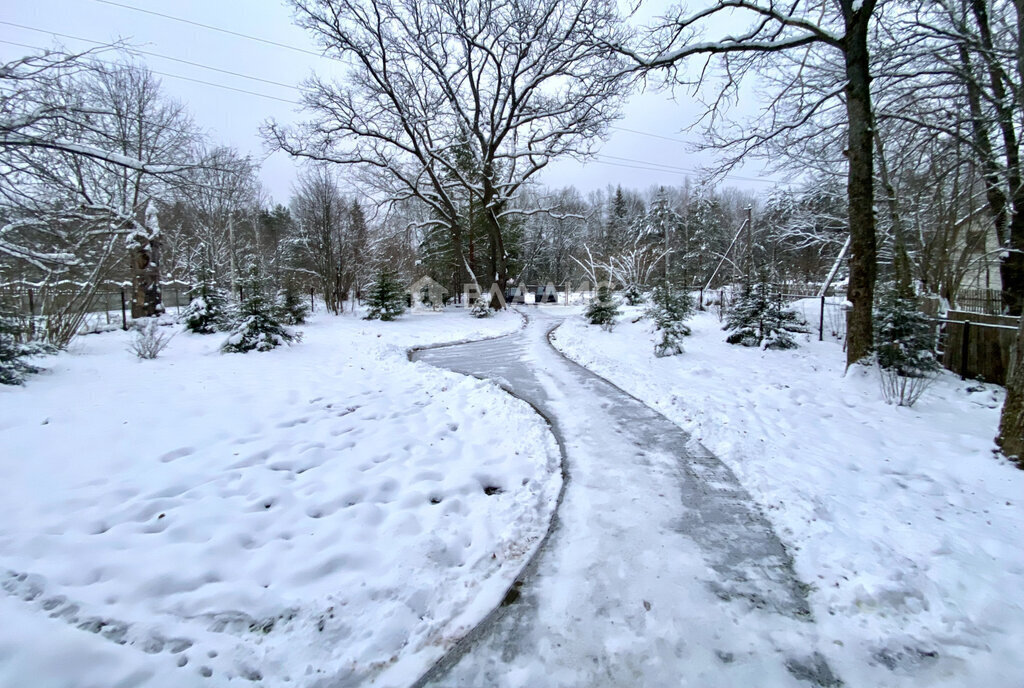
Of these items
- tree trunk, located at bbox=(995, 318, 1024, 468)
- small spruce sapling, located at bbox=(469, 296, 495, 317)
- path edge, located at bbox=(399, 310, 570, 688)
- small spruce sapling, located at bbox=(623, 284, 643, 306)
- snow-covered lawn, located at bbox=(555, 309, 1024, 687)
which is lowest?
path edge, located at bbox=(399, 310, 570, 688)

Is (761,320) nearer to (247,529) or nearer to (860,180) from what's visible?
(860,180)

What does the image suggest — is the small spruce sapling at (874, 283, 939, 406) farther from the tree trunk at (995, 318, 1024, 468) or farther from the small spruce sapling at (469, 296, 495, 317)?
the small spruce sapling at (469, 296, 495, 317)

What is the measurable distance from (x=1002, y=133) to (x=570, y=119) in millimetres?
15074

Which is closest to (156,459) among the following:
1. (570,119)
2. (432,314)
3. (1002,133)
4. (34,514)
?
(34,514)

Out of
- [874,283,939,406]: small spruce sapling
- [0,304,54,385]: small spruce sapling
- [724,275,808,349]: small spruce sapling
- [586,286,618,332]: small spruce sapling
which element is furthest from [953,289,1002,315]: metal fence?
[0,304,54,385]: small spruce sapling

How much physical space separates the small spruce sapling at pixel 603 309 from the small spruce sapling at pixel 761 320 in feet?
15.1

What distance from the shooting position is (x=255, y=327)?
9.22 m

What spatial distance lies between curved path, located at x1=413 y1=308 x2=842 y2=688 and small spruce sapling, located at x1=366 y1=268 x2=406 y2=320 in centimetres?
1473

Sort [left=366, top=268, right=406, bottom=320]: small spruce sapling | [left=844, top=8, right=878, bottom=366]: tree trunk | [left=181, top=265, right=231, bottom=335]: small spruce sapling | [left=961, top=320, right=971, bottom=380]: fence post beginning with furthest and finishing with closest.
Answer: [left=366, top=268, right=406, bottom=320]: small spruce sapling, [left=181, top=265, right=231, bottom=335]: small spruce sapling, [left=961, top=320, right=971, bottom=380]: fence post, [left=844, top=8, right=878, bottom=366]: tree trunk

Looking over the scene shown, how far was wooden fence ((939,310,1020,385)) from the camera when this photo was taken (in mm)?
6129

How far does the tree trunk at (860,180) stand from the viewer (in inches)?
248

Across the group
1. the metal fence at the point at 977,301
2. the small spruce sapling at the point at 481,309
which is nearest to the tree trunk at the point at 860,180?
the metal fence at the point at 977,301

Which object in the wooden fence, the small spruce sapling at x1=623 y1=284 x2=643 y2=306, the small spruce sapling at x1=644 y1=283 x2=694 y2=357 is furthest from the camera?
the small spruce sapling at x1=623 y1=284 x2=643 y2=306

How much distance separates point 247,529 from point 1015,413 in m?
6.44
